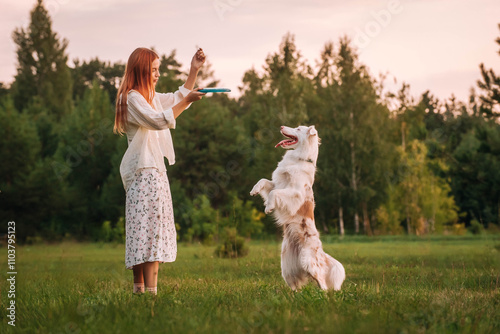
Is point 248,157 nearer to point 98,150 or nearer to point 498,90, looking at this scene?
point 98,150

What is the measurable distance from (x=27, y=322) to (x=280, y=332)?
2.47 metres

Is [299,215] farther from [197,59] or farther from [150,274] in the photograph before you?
[197,59]

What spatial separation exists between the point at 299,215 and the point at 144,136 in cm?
231

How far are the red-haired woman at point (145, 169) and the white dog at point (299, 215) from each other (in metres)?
1.63

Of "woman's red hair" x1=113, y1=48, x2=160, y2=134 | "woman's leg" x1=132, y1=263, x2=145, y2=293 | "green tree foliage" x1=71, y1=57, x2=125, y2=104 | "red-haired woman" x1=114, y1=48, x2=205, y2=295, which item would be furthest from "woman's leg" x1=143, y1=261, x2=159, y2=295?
"green tree foliage" x1=71, y1=57, x2=125, y2=104

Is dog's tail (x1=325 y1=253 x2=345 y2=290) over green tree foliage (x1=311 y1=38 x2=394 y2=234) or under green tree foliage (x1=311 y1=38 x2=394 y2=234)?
under

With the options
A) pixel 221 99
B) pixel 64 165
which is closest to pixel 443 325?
pixel 64 165

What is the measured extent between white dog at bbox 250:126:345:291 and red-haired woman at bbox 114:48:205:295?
1.63 m

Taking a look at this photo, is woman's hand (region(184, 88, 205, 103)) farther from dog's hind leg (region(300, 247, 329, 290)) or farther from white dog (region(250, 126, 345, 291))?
dog's hind leg (region(300, 247, 329, 290))

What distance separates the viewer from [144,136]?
596 centimetres

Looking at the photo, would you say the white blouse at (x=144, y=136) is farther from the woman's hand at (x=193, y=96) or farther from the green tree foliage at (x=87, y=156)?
the green tree foliage at (x=87, y=156)

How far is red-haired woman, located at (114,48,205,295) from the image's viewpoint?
18.9 feet

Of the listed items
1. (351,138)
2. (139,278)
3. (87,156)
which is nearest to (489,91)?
(139,278)

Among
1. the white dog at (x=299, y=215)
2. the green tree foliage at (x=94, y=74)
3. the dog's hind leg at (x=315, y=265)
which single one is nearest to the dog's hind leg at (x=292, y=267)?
the white dog at (x=299, y=215)
